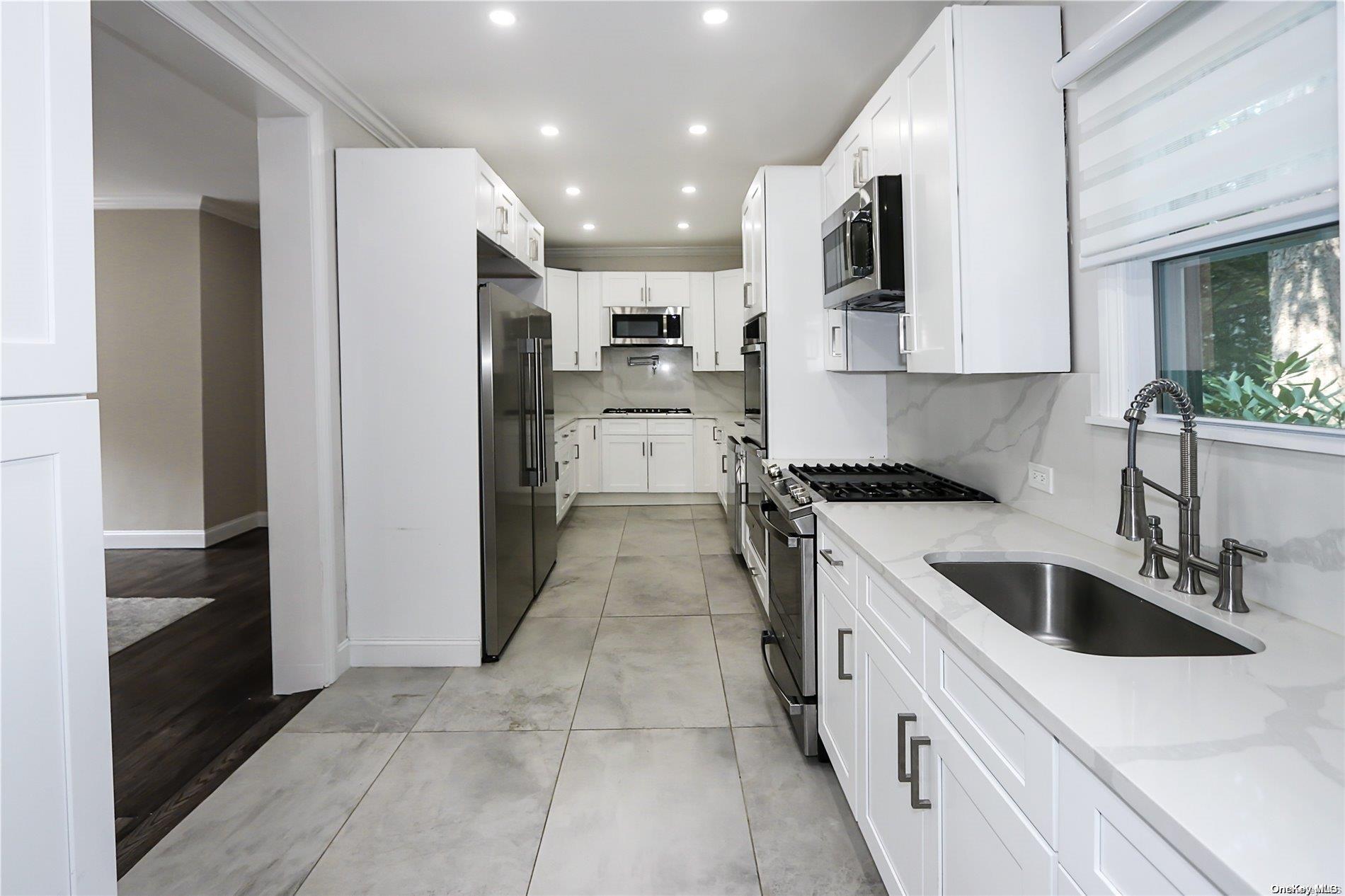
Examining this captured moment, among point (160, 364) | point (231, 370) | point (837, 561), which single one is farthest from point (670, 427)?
point (837, 561)

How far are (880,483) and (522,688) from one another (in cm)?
176

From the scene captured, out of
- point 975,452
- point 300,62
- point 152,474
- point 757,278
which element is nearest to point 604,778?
point 975,452

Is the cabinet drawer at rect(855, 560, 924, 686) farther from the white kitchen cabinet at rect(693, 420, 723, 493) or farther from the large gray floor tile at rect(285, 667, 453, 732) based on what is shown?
the white kitchen cabinet at rect(693, 420, 723, 493)

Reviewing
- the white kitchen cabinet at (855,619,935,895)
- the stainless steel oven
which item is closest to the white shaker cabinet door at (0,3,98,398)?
the white kitchen cabinet at (855,619,935,895)

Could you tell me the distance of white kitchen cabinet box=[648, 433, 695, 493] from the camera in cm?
703

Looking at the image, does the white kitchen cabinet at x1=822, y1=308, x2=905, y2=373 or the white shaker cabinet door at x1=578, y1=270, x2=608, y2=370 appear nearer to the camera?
Result: the white kitchen cabinet at x1=822, y1=308, x2=905, y2=373

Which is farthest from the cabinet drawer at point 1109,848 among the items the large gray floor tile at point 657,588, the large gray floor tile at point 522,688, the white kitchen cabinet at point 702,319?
the white kitchen cabinet at point 702,319

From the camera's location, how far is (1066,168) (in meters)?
2.01

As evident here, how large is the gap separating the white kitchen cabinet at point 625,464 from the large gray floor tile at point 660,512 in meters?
0.22

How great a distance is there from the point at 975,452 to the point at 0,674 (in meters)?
2.70

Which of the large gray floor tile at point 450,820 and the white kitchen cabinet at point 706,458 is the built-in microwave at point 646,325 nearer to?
the white kitchen cabinet at point 706,458

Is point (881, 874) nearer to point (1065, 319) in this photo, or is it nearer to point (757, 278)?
point (1065, 319)

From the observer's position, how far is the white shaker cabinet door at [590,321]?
7.13 m

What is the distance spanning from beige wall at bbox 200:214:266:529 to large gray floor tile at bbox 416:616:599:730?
348cm
